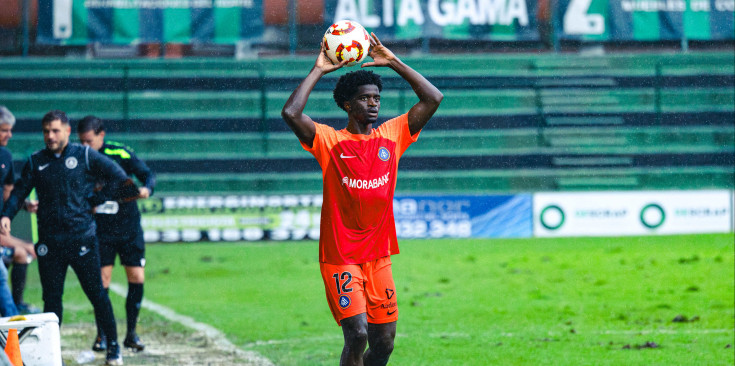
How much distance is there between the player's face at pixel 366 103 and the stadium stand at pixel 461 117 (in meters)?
16.0

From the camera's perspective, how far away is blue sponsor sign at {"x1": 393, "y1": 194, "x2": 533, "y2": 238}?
18.6 metres

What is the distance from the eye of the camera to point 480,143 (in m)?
22.7

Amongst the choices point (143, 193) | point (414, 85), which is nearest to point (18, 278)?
point (143, 193)

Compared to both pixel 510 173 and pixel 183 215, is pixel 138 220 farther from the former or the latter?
pixel 510 173

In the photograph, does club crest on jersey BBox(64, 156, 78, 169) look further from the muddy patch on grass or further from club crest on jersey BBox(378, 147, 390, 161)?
club crest on jersey BBox(378, 147, 390, 161)

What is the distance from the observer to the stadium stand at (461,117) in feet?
71.9

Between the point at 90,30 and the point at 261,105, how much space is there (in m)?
4.21

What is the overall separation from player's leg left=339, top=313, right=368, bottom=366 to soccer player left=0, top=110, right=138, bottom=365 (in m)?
2.90

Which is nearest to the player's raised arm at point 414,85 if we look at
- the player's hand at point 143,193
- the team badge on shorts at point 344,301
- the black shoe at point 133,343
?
the team badge on shorts at point 344,301

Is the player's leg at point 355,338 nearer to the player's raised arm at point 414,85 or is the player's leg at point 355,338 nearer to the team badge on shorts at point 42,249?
the player's raised arm at point 414,85

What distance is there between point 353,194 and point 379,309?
68cm

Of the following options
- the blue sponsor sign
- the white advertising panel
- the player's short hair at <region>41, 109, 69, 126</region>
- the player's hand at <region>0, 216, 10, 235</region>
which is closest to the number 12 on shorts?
the player's short hair at <region>41, 109, 69, 126</region>

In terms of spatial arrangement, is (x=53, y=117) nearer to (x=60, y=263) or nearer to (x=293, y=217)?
(x=60, y=263)

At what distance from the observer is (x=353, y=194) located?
18.1ft
